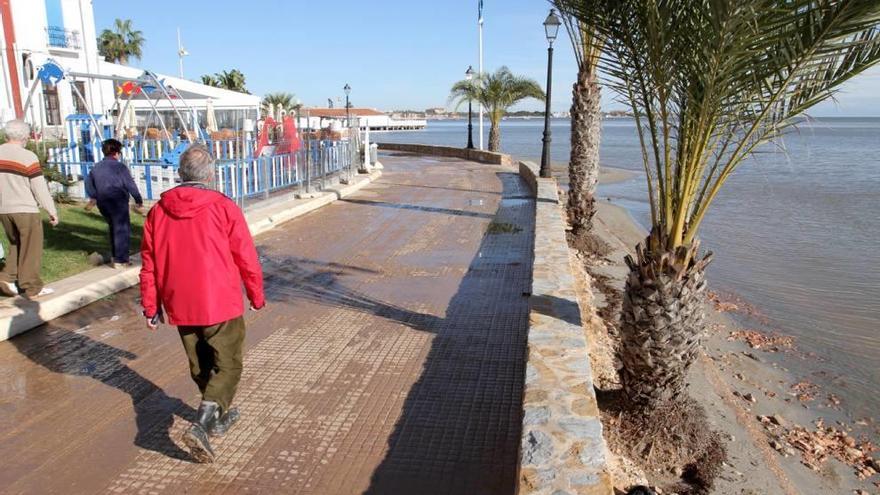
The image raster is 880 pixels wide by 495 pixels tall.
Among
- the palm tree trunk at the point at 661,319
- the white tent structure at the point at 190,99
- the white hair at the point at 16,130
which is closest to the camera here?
the palm tree trunk at the point at 661,319

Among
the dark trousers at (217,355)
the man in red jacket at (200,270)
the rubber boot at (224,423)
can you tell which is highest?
the man in red jacket at (200,270)

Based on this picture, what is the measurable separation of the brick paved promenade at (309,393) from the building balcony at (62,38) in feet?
84.4

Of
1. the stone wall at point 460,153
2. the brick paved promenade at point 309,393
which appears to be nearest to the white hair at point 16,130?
the brick paved promenade at point 309,393

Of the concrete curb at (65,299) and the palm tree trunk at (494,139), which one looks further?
the palm tree trunk at (494,139)

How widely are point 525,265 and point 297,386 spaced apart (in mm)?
4155

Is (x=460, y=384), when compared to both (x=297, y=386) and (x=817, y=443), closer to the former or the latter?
(x=297, y=386)

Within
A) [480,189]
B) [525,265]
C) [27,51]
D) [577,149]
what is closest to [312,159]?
[480,189]

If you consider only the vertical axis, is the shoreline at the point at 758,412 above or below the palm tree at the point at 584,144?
below

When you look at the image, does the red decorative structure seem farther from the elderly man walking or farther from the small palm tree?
the small palm tree

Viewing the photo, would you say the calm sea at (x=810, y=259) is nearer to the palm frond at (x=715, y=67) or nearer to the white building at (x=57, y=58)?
the palm frond at (x=715, y=67)

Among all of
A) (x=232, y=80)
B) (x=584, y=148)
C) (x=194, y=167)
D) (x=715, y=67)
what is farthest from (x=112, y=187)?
(x=232, y=80)

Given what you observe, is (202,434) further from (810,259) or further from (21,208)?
(810,259)

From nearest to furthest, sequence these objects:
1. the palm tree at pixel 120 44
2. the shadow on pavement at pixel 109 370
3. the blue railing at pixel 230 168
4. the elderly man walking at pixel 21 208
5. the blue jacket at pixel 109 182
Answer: the shadow on pavement at pixel 109 370, the elderly man walking at pixel 21 208, the blue jacket at pixel 109 182, the blue railing at pixel 230 168, the palm tree at pixel 120 44

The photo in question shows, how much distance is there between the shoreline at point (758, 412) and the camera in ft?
15.3
